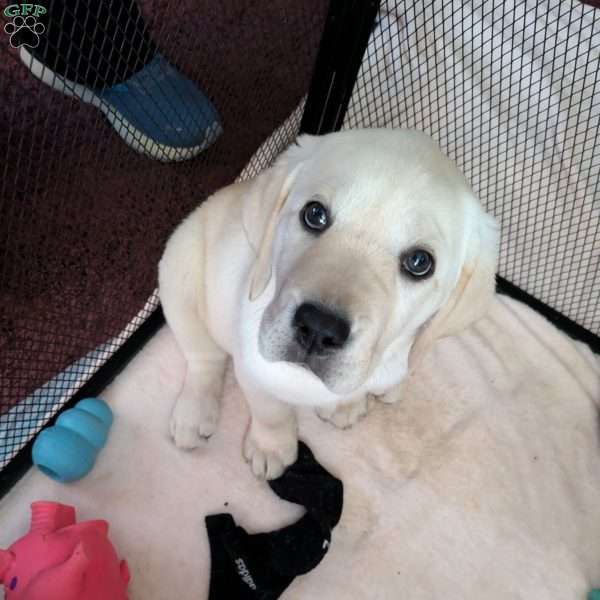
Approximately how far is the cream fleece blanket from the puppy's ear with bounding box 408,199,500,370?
2.63ft

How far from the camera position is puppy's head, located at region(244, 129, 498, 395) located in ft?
4.43

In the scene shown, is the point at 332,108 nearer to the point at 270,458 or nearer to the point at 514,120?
the point at 514,120

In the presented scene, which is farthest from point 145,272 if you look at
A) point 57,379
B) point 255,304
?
point 255,304

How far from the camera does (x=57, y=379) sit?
→ 83.9 inches

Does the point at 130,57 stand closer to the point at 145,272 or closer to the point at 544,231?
the point at 145,272

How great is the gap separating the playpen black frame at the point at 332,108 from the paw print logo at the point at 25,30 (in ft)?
3.24

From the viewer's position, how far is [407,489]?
2246mm

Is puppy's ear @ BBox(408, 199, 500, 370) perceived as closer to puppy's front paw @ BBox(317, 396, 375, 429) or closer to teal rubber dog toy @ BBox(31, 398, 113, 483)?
puppy's front paw @ BBox(317, 396, 375, 429)

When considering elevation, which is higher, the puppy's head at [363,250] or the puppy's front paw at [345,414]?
the puppy's head at [363,250]

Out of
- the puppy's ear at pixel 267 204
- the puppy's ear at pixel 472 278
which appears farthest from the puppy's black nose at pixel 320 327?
the puppy's ear at pixel 472 278

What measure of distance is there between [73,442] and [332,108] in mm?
1587

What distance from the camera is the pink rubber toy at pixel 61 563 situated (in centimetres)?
151

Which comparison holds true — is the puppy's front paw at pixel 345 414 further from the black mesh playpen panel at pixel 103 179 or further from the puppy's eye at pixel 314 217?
the puppy's eye at pixel 314 217

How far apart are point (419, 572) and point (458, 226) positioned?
122 centimetres
